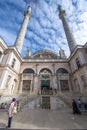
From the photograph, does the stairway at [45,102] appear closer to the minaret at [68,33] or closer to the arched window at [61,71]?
the arched window at [61,71]

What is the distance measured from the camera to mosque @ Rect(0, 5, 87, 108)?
18.3 meters

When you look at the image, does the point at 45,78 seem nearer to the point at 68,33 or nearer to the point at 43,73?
the point at 43,73

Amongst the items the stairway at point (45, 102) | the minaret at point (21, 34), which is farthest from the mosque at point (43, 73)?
the stairway at point (45, 102)

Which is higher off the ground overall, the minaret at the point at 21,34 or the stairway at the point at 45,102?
the minaret at the point at 21,34

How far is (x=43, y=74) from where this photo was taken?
23.5 metres

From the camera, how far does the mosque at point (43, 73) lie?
60.0 feet

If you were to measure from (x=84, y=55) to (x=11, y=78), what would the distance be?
15.9 metres

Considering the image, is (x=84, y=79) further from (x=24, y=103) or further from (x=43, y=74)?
(x=24, y=103)

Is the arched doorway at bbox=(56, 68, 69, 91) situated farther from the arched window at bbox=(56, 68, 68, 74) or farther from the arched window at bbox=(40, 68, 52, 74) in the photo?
the arched window at bbox=(40, 68, 52, 74)

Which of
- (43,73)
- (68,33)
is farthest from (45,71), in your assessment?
(68,33)

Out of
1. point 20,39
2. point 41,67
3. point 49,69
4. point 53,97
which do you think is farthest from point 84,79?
point 20,39

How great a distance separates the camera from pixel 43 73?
78.2 feet

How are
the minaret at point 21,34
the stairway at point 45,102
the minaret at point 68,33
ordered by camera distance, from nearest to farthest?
the stairway at point 45,102 → the minaret at point 68,33 → the minaret at point 21,34

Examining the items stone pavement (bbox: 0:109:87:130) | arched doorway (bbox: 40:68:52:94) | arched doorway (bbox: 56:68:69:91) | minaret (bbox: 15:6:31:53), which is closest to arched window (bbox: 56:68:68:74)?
arched doorway (bbox: 56:68:69:91)
